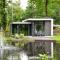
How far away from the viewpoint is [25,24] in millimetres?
21375

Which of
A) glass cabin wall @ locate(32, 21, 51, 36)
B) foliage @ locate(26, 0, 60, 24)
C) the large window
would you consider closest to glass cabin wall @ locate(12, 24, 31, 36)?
glass cabin wall @ locate(32, 21, 51, 36)

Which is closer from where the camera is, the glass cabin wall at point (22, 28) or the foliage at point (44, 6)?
the foliage at point (44, 6)

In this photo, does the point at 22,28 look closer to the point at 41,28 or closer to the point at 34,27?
the point at 34,27

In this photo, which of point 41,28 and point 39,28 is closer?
point 41,28

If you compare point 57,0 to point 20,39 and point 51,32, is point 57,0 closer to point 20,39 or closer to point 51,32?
point 20,39

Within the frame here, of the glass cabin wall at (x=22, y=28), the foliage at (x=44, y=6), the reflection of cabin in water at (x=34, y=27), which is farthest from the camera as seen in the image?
the glass cabin wall at (x=22, y=28)

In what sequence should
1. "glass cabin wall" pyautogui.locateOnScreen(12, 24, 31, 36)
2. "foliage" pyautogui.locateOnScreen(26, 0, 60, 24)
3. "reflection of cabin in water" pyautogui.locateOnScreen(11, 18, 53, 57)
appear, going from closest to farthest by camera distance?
"foliage" pyautogui.locateOnScreen(26, 0, 60, 24), "reflection of cabin in water" pyautogui.locateOnScreen(11, 18, 53, 57), "glass cabin wall" pyautogui.locateOnScreen(12, 24, 31, 36)

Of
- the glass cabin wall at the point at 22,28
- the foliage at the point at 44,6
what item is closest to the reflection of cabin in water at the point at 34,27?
the glass cabin wall at the point at 22,28

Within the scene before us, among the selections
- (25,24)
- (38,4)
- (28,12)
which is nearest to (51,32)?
(25,24)

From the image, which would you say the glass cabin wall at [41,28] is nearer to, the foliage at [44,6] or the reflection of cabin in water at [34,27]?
the reflection of cabin in water at [34,27]

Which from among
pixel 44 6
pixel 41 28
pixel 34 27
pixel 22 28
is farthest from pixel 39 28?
pixel 44 6

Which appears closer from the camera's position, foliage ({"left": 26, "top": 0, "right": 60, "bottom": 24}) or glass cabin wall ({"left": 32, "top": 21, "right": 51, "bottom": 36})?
foliage ({"left": 26, "top": 0, "right": 60, "bottom": 24})

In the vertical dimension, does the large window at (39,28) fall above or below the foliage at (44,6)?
below

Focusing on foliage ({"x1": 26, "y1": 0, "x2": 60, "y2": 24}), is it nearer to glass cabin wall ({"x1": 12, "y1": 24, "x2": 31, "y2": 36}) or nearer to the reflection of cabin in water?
the reflection of cabin in water
